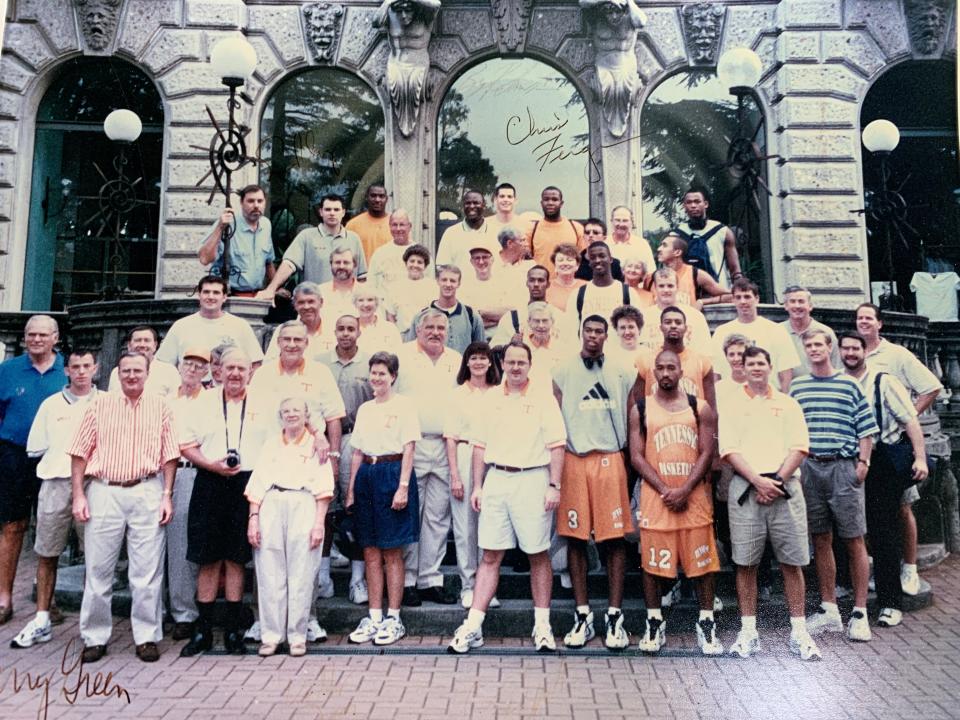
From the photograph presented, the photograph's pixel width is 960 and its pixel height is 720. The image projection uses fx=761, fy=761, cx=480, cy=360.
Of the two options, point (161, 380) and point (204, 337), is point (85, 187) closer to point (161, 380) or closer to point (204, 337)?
point (204, 337)

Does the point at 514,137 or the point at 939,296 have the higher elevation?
the point at 514,137

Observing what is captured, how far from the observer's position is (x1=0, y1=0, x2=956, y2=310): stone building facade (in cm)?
1227

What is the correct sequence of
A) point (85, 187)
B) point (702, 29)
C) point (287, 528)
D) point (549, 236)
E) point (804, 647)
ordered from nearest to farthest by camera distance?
1. point (804, 647)
2. point (287, 528)
3. point (549, 236)
4. point (85, 187)
5. point (702, 29)

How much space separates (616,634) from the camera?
5.67 metres

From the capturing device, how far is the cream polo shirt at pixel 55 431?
6395mm

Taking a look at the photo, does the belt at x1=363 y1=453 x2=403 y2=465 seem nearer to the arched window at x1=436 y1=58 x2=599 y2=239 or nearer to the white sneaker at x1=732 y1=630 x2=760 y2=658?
the white sneaker at x1=732 y1=630 x2=760 y2=658

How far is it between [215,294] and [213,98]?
267 inches

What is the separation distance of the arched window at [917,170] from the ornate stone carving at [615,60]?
12.8 feet

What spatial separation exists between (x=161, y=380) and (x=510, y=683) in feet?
13.2

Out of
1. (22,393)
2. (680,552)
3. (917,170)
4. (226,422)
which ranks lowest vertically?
(680,552)

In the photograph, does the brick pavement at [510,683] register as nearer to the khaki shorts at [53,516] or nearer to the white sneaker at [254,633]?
the white sneaker at [254,633]

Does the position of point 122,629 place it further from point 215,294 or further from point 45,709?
point 215,294
